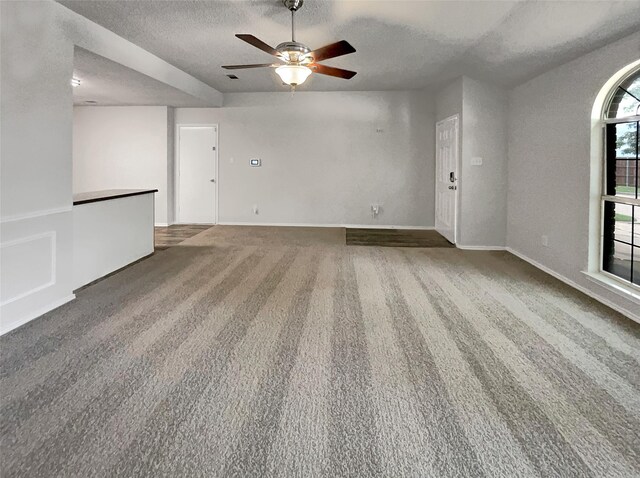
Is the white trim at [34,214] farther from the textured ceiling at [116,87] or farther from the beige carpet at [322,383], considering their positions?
the textured ceiling at [116,87]

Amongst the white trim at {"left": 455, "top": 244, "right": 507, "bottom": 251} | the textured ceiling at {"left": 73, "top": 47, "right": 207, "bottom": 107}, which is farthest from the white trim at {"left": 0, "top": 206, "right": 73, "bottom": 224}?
the white trim at {"left": 455, "top": 244, "right": 507, "bottom": 251}

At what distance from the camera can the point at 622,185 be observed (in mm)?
4043

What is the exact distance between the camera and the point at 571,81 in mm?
4574

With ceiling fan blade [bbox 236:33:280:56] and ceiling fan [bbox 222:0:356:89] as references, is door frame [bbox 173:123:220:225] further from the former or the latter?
ceiling fan blade [bbox 236:33:280:56]

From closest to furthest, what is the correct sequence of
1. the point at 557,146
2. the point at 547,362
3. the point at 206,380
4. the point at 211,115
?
the point at 206,380 → the point at 547,362 → the point at 557,146 → the point at 211,115

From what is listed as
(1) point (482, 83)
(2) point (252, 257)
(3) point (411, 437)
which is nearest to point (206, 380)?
(3) point (411, 437)

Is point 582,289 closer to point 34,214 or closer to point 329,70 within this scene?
point 329,70

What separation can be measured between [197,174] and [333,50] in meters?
5.82

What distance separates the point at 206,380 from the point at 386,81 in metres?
6.33

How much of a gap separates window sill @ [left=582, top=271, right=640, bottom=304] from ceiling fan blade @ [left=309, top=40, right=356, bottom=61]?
3.08 m

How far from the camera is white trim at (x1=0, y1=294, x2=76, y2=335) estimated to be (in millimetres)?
3153

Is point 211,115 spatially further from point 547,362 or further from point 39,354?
point 547,362

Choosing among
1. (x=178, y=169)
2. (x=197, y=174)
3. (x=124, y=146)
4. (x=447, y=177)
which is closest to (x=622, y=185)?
(x=447, y=177)

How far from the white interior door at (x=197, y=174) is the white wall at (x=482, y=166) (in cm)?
495
